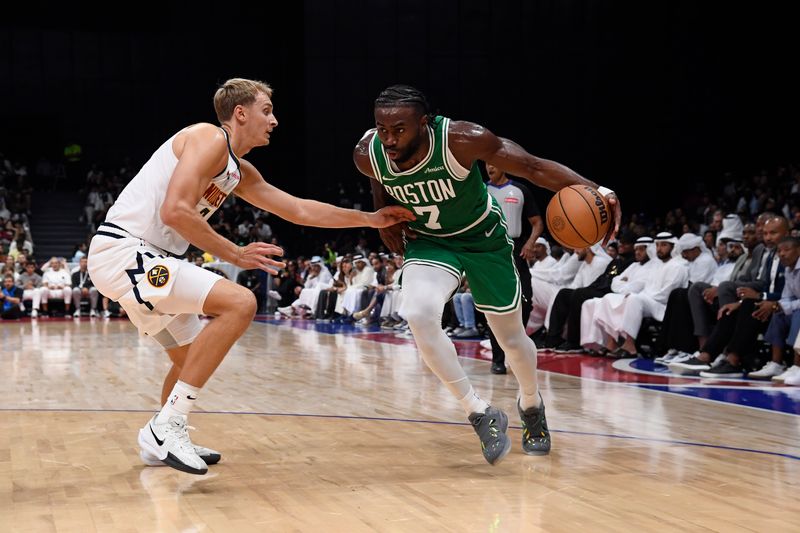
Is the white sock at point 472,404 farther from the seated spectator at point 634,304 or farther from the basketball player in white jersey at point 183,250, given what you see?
the seated spectator at point 634,304

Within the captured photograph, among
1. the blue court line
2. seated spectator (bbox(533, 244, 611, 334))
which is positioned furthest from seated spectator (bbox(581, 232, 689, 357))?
the blue court line

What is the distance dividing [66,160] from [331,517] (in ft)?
84.8

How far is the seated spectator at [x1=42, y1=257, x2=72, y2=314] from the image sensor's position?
55.9 feet

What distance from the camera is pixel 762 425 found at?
16.0ft

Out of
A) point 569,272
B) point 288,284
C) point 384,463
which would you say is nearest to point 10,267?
point 288,284

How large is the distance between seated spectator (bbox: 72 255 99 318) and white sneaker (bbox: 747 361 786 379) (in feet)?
A: 44.1

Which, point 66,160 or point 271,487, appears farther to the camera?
point 66,160

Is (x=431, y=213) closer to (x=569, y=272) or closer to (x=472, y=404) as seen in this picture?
(x=472, y=404)

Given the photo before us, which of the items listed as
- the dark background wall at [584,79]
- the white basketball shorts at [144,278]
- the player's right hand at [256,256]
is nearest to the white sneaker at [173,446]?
the white basketball shorts at [144,278]

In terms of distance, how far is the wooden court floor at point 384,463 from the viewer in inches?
116

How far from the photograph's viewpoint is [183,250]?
391 centimetres

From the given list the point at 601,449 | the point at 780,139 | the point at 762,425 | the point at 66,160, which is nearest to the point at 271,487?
the point at 601,449

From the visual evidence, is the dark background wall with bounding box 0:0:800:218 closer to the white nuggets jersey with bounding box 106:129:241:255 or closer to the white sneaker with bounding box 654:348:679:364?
the white sneaker with bounding box 654:348:679:364

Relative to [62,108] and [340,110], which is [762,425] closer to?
[340,110]
